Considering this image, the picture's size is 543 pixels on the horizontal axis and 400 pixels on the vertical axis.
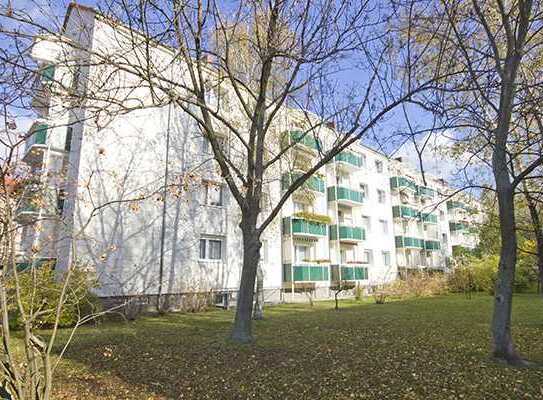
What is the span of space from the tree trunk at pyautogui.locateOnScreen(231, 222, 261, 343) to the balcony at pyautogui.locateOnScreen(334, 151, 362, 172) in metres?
21.2

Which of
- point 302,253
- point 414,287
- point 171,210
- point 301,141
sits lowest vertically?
point 414,287

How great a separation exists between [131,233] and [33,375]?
14.1 metres

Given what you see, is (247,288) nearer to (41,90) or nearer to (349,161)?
(41,90)

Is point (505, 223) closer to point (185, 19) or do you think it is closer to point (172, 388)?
point (172, 388)

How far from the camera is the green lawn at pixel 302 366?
4922 mm

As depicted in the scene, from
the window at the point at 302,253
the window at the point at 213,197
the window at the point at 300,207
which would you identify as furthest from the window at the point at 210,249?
the window at the point at 300,207

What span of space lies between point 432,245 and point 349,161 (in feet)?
53.9

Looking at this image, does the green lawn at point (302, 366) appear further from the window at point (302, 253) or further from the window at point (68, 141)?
the window at point (302, 253)

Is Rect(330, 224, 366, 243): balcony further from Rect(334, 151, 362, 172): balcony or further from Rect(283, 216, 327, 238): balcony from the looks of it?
Rect(334, 151, 362, 172): balcony

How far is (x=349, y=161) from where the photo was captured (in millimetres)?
29781

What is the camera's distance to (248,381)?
545cm

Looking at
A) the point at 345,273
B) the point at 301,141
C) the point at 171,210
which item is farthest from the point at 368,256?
the point at 171,210

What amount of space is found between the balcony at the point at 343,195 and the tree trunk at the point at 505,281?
21.3m

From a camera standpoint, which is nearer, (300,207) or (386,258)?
(300,207)
